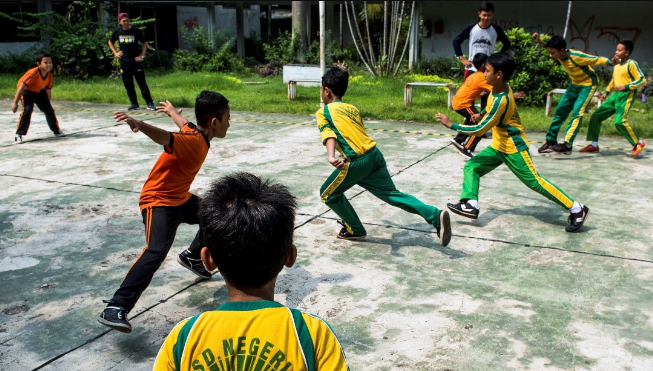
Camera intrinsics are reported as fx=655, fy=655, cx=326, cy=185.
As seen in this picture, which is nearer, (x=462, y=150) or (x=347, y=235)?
(x=347, y=235)

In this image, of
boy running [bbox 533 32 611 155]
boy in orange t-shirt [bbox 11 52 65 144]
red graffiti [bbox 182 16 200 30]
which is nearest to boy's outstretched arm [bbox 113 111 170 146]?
boy running [bbox 533 32 611 155]

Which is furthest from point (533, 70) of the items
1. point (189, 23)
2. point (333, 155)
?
point (189, 23)

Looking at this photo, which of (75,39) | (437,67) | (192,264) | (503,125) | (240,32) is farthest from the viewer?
(240,32)

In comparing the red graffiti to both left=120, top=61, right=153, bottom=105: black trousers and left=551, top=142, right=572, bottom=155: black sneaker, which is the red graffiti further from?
left=551, top=142, right=572, bottom=155: black sneaker

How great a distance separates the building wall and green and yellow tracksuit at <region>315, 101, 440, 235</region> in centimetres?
1408

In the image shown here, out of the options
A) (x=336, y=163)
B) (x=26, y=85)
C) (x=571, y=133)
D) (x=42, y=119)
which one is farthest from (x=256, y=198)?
(x=42, y=119)

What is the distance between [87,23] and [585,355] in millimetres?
19303

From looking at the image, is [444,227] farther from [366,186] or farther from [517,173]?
[517,173]

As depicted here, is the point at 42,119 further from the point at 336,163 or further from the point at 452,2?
the point at 452,2

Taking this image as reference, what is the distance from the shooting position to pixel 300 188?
6812 millimetres

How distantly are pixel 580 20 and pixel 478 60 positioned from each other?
404 inches

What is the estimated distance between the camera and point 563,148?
27.7ft

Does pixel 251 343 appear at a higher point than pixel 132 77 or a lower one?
lower

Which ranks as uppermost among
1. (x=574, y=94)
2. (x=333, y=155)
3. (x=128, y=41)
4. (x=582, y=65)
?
(x=128, y=41)
